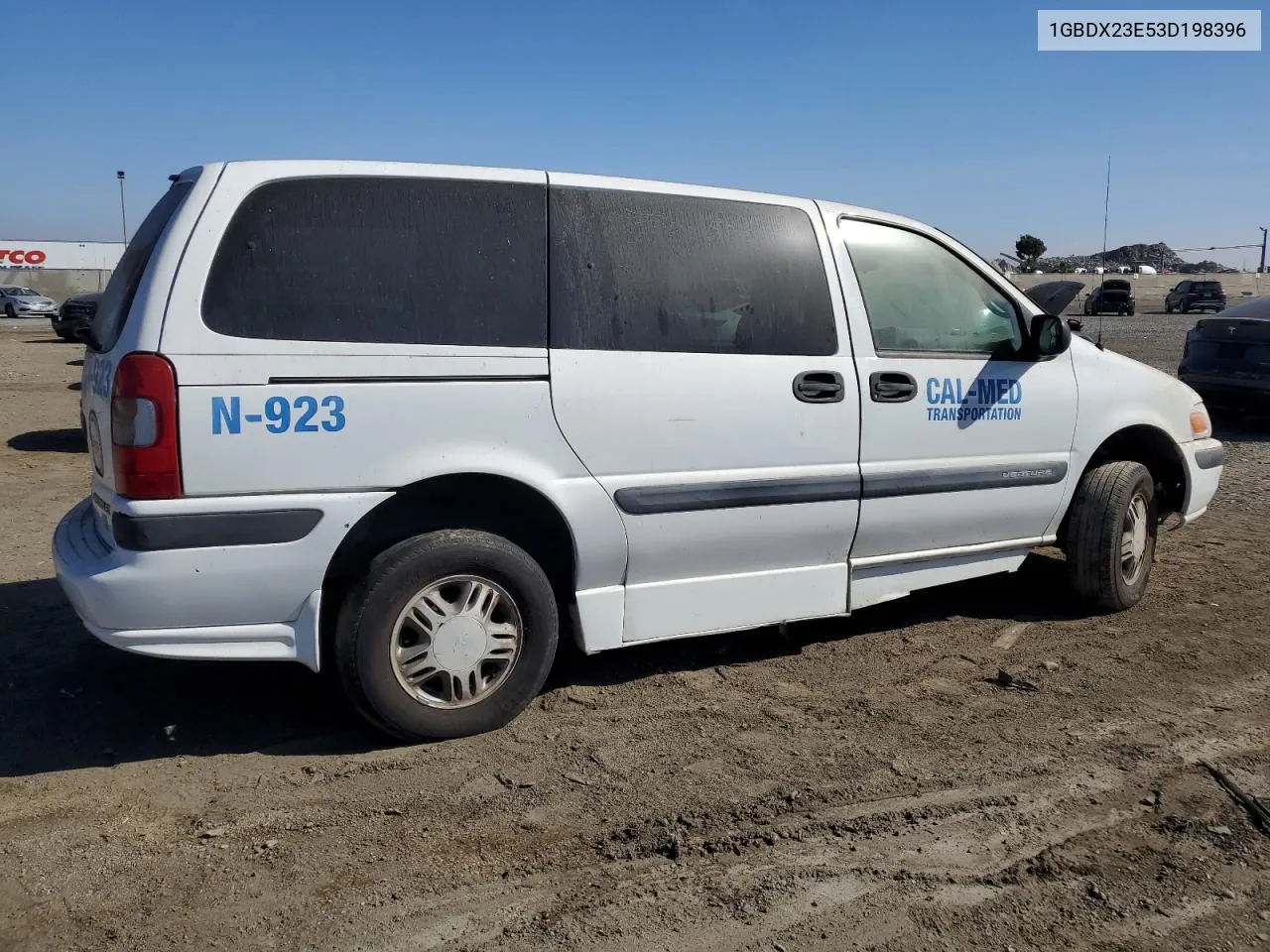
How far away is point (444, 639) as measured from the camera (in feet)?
12.7

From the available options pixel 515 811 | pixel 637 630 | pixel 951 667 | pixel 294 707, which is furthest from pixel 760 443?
pixel 294 707

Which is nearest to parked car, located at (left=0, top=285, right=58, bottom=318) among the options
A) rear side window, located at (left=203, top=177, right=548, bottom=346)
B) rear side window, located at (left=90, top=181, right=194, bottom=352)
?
rear side window, located at (left=90, top=181, right=194, bottom=352)

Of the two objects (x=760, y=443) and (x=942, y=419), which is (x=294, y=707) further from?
(x=942, y=419)

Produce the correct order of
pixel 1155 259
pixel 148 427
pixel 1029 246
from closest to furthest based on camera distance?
pixel 148 427
pixel 1029 246
pixel 1155 259

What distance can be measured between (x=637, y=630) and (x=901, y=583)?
1.35m

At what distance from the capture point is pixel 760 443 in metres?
4.33

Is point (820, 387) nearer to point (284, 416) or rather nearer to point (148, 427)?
point (284, 416)

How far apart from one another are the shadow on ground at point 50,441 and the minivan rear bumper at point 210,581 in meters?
6.96

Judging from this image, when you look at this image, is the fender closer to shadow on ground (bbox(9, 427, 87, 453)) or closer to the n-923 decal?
the n-923 decal

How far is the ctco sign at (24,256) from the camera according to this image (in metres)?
61.1

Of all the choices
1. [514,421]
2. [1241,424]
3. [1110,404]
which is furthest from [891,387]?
[1241,424]

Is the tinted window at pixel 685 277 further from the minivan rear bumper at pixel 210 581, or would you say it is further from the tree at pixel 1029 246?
the tree at pixel 1029 246

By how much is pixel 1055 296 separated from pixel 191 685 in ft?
14.3

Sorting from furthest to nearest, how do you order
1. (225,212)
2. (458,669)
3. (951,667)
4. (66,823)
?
(951,667) → (458,669) → (225,212) → (66,823)
